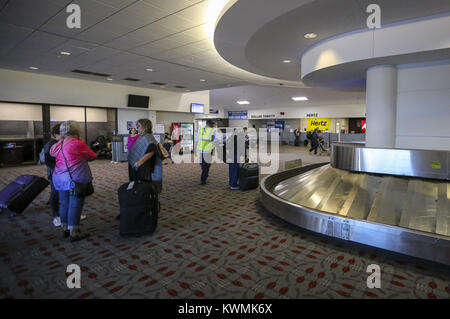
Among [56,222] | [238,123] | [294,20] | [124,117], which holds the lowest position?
[56,222]

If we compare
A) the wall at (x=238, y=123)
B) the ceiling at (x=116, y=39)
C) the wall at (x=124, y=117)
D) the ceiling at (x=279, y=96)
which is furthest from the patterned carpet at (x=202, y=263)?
the wall at (x=238, y=123)

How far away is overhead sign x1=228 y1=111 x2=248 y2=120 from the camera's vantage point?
102 feet

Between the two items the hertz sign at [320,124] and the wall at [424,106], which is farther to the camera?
the hertz sign at [320,124]

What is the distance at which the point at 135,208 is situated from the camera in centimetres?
386

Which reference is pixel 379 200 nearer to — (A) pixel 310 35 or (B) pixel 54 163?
(A) pixel 310 35

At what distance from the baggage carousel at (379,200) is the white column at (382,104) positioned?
0.91m

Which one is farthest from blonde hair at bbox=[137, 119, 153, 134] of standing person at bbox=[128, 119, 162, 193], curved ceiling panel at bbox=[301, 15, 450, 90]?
curved ceiling panel at bbox=[301, 15, 450, 90]

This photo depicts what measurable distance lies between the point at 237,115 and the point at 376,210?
28575 mm

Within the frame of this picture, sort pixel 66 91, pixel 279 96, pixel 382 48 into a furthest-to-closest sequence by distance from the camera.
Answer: pixel 279 96 < pixel 66 91 < pixel 382 48

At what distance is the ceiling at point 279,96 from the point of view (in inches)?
801

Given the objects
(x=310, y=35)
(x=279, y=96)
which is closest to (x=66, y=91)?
(x=310, y=35)

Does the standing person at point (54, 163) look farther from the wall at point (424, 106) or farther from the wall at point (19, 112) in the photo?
the wall at point (19, 112)

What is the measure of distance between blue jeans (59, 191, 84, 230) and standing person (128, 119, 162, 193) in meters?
0.94
